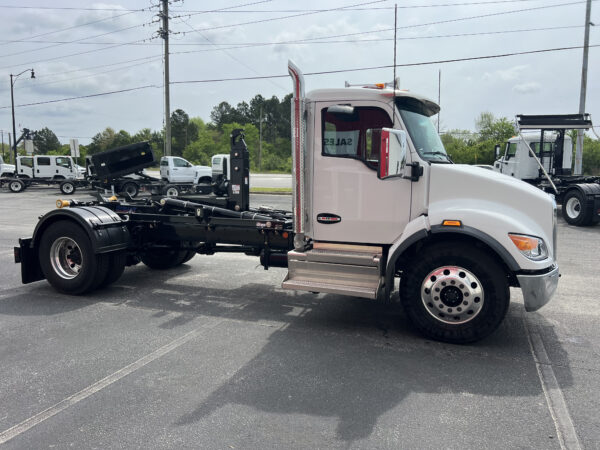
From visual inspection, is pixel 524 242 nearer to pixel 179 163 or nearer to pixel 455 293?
pixel 455 293

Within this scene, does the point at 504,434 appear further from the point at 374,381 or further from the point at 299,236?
the point at 299,236

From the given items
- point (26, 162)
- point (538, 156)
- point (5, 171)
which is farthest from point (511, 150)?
point (5, 171)

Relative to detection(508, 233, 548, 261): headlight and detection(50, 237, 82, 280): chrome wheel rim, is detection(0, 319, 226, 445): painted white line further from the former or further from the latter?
detection(508, 233, 548, 261): headlight

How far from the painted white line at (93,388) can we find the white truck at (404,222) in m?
1.23

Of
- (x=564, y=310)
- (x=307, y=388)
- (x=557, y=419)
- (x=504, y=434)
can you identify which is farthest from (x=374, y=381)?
(x=564, y=310)

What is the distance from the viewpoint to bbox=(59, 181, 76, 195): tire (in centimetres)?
2856

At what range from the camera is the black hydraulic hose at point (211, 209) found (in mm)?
6324

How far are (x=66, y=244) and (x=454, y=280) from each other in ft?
17.0

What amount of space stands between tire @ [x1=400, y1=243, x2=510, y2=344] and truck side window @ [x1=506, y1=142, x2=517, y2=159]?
587 inches

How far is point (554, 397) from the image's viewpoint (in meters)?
3.66

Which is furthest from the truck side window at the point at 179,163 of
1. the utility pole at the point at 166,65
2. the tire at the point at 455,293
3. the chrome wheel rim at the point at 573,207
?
the tire at the point at 455,293

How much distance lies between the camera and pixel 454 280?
4566 millimetres

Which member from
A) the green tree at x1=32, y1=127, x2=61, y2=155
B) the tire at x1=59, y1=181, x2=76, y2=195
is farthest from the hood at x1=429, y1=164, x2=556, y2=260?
the green tree at x1=32, y1=127, x2=61, y2=155

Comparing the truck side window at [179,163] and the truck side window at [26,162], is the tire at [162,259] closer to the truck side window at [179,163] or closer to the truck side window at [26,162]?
the truck side window at [179,163]
